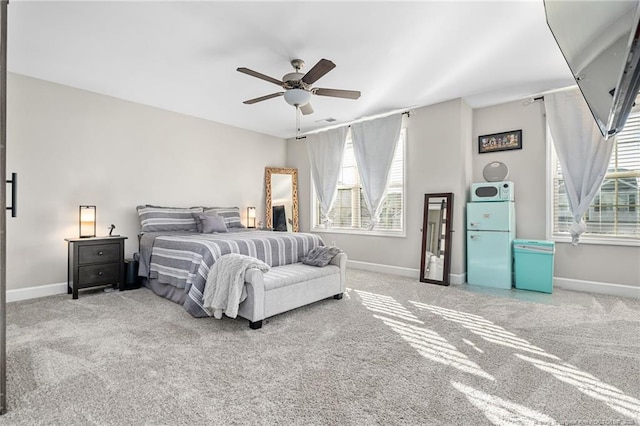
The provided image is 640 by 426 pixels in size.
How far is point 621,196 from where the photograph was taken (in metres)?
3.90

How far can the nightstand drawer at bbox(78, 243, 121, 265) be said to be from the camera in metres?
3.78

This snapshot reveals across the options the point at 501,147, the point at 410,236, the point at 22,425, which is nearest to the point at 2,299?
the point at 22,425

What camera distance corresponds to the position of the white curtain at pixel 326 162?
6.02 metres

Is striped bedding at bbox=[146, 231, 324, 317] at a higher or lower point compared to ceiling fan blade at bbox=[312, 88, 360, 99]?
lower

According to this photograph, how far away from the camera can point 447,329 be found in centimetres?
283

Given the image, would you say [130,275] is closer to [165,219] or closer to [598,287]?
[165,219]

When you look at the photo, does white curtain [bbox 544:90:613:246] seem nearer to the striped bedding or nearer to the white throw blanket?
the striped bedding

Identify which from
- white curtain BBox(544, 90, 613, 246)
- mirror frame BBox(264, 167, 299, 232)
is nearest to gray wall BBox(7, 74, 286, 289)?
mirror frame BBox(264, 167, 299, 232)

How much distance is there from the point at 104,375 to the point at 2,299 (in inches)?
29.3

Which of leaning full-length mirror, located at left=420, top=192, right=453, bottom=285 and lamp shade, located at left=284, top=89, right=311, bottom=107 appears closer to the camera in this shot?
lamp shade, located at left=284, top=89, right=311, bottom=107

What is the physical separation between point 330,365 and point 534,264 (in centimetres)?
343

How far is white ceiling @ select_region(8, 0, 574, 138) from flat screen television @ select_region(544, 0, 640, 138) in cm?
145

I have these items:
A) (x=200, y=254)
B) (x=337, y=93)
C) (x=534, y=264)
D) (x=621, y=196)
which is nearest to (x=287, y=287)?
(x=200, y=254)

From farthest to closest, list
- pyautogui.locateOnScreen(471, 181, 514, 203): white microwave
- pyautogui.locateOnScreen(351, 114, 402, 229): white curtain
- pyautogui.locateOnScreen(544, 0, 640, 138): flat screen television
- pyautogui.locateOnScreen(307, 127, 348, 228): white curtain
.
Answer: pyautogui.locateOnScreen(307, 127, 348, 228): white curtain → pyautogui.locateOnScreen(351, 114, 402, 229): white curtain → pyautogui.locateOnScreen(471, 181, 514, 203): white microwave → pyautogui.locateOnScreen(544, 0, 640, 138): flat screen television
